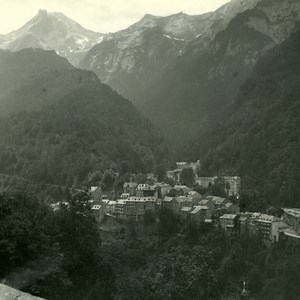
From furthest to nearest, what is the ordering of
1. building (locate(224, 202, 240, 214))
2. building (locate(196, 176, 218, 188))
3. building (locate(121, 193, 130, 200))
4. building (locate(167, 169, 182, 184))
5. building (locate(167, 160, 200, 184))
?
building (locate(167, 160, 200, 184)), building (locate(167, 169, 182, 184)), building (locate(196, 176, 218, 188)), building (locate(121, 193, 130, 200)), building (locate(224, 202, 240, 214))

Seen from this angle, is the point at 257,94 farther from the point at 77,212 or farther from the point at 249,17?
the point at 77,212

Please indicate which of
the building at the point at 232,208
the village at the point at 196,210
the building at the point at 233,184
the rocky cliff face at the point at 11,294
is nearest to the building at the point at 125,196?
the village at the point at 196,210

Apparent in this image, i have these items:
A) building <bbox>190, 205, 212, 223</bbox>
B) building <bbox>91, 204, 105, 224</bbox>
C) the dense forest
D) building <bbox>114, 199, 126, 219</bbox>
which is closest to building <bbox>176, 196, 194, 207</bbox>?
building <bbox>190, 205, 212, 223</bbox>

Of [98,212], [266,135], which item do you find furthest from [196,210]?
[266,135]

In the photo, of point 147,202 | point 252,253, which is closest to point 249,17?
point 147,202

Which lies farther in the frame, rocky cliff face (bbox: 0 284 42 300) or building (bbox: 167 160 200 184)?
building (bbox: 167 160 200 184)

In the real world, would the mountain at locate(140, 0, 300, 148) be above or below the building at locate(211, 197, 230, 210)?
above

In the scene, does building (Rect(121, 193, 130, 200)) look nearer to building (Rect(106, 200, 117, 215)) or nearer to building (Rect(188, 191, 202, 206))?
building (Rect(106, 200, 117, 215))
